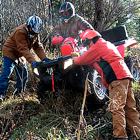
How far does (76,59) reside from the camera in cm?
720

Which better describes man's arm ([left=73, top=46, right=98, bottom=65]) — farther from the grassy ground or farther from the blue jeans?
the blue jeans

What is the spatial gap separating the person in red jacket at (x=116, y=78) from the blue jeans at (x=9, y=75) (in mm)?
1669

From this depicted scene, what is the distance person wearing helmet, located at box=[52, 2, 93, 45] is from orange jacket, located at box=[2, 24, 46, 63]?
42 centimetres

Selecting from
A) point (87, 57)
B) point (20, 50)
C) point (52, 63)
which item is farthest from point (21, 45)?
point (87, 57)

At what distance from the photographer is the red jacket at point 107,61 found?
22.2ft

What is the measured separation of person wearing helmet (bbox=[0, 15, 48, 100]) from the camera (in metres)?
7.98

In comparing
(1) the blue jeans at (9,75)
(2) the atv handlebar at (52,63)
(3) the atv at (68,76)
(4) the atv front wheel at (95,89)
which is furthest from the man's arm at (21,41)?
(4) the atv front wheel at (95,89)

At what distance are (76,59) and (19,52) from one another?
150 centimetres

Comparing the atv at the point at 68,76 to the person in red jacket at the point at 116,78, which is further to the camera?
the atv at the point at 68,76

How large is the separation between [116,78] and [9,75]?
2.46 metres

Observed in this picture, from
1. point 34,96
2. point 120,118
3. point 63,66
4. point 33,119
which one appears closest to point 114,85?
point 120,118

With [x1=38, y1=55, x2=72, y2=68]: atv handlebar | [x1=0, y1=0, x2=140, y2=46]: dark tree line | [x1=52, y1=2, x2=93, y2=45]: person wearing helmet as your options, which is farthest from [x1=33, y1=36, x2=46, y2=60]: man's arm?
[x1=0, y1=0, x2=140, y2=46]: dark tree line

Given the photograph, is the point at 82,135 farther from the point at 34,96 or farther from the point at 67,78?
the point at 34,96

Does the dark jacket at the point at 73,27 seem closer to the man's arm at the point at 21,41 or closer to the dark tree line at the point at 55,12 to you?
the man's arm at the point at 21,41
